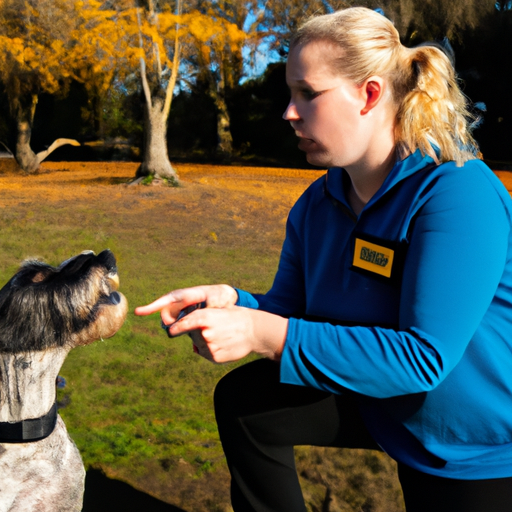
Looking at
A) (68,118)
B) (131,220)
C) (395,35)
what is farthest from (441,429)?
(68,118)

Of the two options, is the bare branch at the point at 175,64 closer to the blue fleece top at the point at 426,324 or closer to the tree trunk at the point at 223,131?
the tree trunk at the point at 223,131

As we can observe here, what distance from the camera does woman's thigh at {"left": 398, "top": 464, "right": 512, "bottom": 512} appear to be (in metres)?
1.64

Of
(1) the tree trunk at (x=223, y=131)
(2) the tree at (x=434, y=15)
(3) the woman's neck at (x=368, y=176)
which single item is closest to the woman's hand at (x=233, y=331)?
(3) the woman's neck at (x=368, y=176)

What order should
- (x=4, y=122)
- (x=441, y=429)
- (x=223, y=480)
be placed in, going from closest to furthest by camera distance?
(x=441, y=429) → (x=223, y=480) → (x=4, y=122)

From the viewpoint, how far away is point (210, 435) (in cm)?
353

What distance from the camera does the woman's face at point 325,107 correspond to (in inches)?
67.5

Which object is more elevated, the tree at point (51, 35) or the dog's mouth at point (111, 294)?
the tree at point (51, 35)

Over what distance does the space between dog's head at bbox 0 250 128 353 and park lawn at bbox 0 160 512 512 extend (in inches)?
48.6

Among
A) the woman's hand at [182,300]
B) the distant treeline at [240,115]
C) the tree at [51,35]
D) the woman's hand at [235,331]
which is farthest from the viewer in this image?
the distant treeline at [240,115]

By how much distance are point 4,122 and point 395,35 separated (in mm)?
18618

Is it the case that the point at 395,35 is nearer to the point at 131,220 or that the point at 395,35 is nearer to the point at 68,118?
the point at 131,220

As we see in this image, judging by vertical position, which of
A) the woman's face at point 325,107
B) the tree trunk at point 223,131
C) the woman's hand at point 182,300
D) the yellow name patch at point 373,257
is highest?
the woman's face at point 325,107

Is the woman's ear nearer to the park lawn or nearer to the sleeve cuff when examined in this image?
the sleeve cuff

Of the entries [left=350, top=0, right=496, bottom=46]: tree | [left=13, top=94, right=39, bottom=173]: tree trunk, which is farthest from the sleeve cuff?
[left=13, top=94, right=39, bottom=173]: tree trunk
